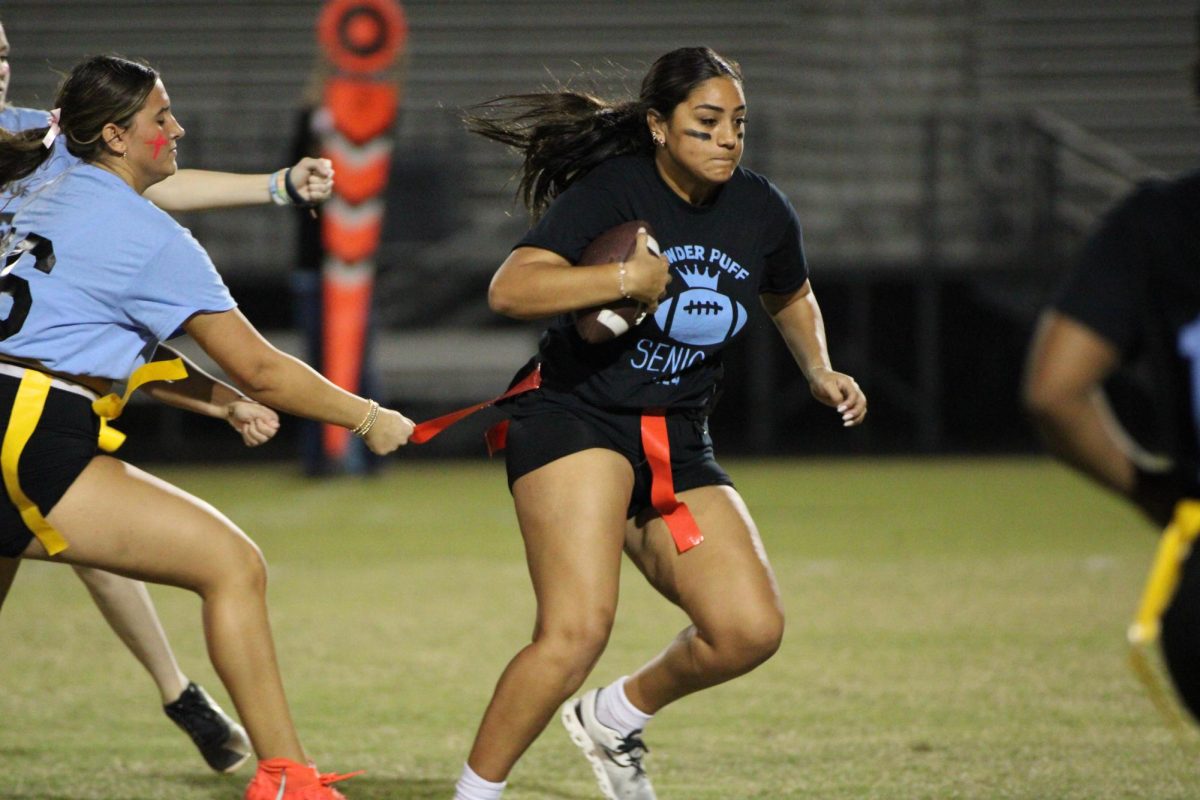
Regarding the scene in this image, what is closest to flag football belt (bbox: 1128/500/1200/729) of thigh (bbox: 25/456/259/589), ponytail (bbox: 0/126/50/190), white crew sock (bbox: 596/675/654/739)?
white crew sock (bbox: 596/675/654/739)

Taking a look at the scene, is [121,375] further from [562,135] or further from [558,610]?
[562,135]

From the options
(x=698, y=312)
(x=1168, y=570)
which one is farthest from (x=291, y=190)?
(x=1168, y=570)

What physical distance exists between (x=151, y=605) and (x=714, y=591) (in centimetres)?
157

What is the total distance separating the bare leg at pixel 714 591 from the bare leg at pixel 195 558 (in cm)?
88

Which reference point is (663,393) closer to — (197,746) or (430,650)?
(197,746)

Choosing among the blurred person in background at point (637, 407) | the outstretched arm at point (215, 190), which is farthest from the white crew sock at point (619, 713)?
the outstretched arm at point (215, 190)

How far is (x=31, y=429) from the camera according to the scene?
10.8ft

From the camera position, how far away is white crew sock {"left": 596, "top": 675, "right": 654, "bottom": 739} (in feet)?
12.6

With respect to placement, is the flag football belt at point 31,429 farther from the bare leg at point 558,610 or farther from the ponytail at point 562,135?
the ponytail at point 562,135

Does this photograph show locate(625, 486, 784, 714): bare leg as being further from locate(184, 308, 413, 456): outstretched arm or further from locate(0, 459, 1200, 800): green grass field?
locate(184, 308, 413, 456): outstretched arm

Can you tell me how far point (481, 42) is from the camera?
17188 millimetres

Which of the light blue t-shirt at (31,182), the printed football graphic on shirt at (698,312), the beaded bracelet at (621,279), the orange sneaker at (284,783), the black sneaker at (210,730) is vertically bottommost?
the black sneaker at (210,730)

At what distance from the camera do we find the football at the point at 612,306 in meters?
3.44

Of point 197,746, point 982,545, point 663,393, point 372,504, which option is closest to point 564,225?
point 663,393
